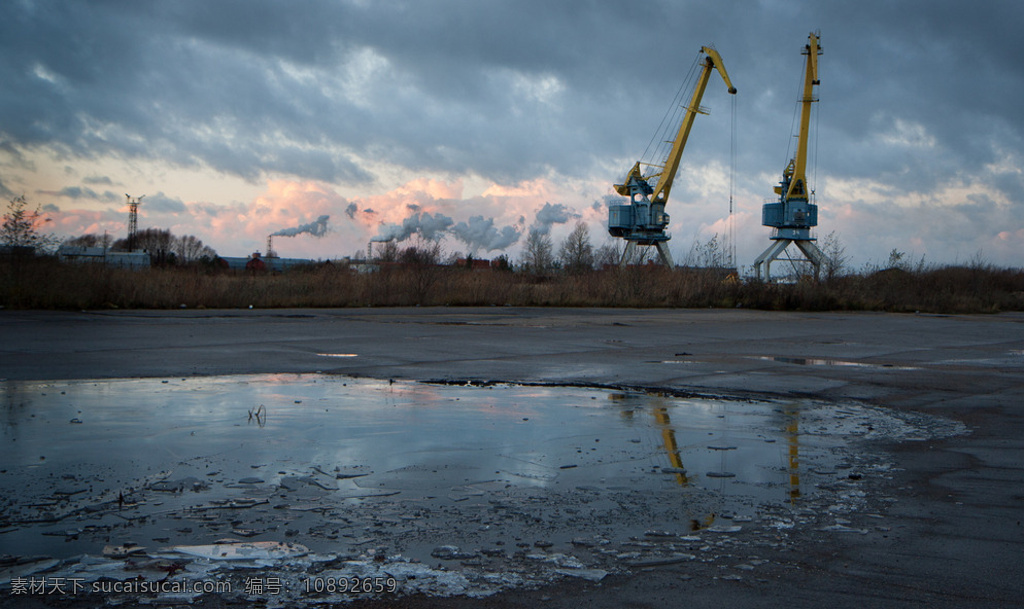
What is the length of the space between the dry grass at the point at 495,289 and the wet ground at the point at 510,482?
12491 millimetres

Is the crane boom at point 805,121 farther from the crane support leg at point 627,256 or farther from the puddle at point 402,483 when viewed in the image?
the puddle at point 402,483

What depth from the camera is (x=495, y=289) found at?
2544 centimetres

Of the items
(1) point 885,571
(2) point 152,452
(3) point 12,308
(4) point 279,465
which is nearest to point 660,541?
(1) point 885,571

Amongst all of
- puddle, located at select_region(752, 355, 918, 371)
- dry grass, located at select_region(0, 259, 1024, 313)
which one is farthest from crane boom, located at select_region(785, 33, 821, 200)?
puddle, located at select_region(752, 355, 918, 371)

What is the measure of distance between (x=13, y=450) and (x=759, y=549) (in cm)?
362

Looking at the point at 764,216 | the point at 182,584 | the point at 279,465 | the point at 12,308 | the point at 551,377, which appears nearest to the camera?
the point at 182,584

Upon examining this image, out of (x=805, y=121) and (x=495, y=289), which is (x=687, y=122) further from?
(x=495, y=289)

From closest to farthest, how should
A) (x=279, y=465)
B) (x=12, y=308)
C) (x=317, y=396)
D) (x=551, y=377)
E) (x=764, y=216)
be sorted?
(x=279, y=465)
(x=317, y=396)
(x=551, y=377)
(x=12, y=308)
(x=764, y=216)

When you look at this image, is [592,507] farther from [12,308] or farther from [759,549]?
[12,308]

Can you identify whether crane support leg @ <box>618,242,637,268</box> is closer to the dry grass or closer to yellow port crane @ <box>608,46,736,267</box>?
the dry grass

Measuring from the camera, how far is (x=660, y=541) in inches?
115

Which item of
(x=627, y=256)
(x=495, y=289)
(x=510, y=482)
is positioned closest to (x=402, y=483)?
(x=510, y=482)

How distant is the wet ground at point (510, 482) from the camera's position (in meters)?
2.59

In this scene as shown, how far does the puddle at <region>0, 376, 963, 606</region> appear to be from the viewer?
2.68m
